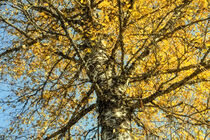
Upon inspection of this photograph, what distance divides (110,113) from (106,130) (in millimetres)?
329

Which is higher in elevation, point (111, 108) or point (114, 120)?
point (111, 108)

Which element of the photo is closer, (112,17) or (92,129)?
(92,129)

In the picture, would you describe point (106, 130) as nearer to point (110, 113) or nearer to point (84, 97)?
point (110, 113)

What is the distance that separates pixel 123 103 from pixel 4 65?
428 cm

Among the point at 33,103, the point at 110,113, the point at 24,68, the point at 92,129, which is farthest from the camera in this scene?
the point at 24,68

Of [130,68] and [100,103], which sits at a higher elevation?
[130,68]

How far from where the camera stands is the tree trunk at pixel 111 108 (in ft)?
12.3

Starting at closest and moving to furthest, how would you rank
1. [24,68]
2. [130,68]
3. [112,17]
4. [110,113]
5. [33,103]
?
[110,113] < [130,68] < [112,17] < [33,103] < [24,68]

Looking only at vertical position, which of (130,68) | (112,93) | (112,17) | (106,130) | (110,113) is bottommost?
(106,130)

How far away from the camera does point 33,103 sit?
220 inches

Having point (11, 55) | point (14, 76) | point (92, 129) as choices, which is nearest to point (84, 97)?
point (92, 129)

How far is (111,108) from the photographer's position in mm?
4059

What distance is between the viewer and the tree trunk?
12.3ft

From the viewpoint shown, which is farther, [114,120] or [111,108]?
[111,108]
